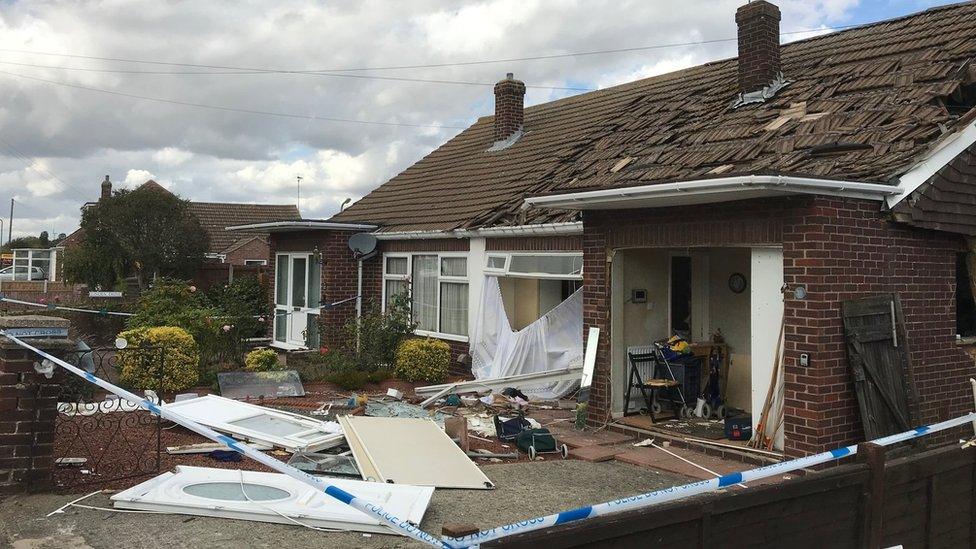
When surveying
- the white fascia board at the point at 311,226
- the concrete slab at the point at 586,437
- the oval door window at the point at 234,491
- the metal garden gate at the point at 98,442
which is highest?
the white fascia board at the point at 311,226

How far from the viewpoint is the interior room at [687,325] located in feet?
30.7

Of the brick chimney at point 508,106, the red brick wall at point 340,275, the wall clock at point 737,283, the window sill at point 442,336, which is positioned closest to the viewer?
the wall clock at point 737,283

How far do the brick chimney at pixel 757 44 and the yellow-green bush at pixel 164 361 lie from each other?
884 cm

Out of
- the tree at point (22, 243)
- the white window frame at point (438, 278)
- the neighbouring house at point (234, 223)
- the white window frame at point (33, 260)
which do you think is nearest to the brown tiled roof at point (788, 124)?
the white window frame at point (438, 278)

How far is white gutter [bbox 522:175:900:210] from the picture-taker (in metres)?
6.48

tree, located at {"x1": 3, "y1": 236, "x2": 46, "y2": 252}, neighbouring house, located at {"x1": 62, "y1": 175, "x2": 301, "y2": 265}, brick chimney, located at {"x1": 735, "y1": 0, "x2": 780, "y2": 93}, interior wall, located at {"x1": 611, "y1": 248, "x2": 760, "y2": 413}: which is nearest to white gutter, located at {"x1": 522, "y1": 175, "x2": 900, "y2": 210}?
interior wall, located at {"x1": 611, "y1": 248, "x2": 760, "y2": 413}

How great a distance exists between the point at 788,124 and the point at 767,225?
2113 mm

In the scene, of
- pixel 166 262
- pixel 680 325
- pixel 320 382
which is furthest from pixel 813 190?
pixel 166 262

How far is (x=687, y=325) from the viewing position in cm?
1049

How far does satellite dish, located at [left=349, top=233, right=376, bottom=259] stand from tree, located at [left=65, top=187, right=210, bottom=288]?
12.3m

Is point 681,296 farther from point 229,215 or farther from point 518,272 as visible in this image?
point 229,215

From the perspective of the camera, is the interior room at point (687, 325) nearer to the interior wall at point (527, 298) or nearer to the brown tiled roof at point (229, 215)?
the interior wall at point (527, 298)

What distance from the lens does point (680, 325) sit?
10.5 m

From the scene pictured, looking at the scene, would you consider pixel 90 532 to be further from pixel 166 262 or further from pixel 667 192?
pixel 166 262
